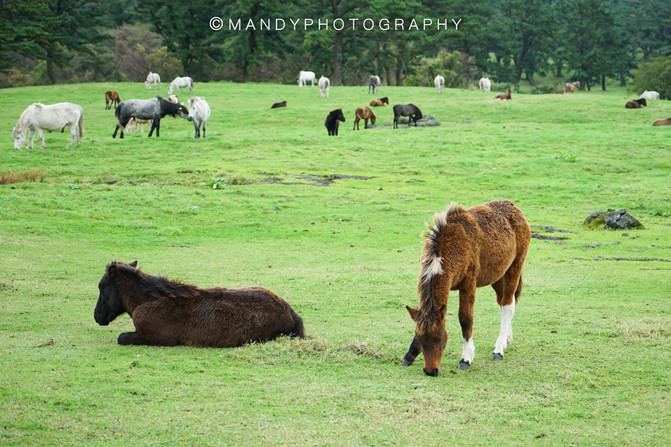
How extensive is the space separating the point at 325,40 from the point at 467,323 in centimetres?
5640

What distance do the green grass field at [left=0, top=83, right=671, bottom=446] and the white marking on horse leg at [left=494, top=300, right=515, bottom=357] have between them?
0.69 feet

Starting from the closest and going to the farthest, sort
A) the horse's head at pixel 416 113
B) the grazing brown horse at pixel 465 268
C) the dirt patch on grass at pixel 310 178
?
the grazing brown horse at pixel 465 268
the dirt patch on grass at pixel 310 178
the horse's head at pixel 416 113

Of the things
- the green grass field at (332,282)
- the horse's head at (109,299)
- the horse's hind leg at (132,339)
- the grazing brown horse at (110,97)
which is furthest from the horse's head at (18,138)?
the horse's hind leg at (132,339)

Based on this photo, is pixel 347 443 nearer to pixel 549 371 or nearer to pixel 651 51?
pixel 549 371

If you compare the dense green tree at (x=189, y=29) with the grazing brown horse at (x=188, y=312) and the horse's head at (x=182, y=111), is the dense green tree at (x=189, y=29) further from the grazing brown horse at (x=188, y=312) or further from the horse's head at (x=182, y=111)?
the grazing brown horse at (x=188, y=312)

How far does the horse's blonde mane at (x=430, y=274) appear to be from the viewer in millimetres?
7191

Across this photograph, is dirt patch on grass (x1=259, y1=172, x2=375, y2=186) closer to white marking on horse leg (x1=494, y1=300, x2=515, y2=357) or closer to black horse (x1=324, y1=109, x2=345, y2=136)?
black horse (x1=324, y1=109, x2=345, y2=136)

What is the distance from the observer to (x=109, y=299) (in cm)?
877

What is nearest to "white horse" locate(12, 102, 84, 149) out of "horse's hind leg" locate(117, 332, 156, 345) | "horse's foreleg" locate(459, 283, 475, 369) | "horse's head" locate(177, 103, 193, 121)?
"horse's head" locate(177, 103, 193, 121)

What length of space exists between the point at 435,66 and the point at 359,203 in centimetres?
5577

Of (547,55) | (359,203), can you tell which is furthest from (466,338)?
(547,55)

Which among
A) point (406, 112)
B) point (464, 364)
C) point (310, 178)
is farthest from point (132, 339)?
point (406, 112)

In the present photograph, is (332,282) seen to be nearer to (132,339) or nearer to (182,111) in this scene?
(132,339)

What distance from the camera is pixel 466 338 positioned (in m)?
7.70
